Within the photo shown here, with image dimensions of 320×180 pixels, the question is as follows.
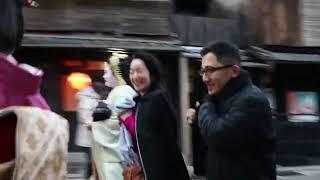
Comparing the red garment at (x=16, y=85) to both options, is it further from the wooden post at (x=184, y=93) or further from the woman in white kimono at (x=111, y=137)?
the wooden post at (x=184, y=93)

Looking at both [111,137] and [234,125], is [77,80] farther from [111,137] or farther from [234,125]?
[234,125]

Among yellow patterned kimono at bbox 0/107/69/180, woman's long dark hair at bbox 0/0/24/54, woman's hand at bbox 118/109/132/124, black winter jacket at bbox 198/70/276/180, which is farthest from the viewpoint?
woman's hand at bbox 118/109/132/124

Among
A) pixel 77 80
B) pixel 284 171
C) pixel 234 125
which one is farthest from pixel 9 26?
pixel 77 80

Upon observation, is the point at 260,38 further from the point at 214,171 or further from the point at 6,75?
the point at 6,75

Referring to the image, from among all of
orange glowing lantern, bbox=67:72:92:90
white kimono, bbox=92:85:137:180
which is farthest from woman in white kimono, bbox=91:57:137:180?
orange glowing lantern, bbox=67:72:92:90

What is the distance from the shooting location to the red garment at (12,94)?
1.59 meters

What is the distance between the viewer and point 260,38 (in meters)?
16.1

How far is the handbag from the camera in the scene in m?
4.56

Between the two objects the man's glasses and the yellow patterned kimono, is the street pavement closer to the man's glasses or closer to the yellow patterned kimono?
the man's glasses

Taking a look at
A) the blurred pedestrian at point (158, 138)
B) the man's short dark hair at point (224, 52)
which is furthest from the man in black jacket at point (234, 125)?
the blurred pedestrian at point (158, 138)

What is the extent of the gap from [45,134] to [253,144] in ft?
6.98

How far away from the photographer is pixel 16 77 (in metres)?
1.64

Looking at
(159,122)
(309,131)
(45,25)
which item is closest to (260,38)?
(309,131)

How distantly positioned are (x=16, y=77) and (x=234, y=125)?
6.63ft
